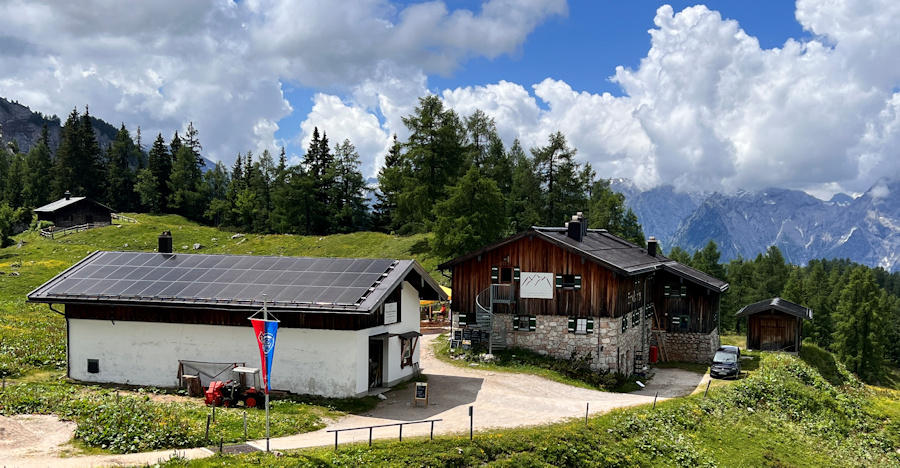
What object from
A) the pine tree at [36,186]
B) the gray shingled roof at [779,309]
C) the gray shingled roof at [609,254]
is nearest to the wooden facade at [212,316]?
the gray shingled roof at [609,254]

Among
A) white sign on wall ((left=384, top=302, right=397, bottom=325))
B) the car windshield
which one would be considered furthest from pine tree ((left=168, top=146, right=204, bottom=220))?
the car windshield

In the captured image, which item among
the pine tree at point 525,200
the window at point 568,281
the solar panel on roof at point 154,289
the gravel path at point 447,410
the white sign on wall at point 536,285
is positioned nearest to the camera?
the gravel path at point 447,410

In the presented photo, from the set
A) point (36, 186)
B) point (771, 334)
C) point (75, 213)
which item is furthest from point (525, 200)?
point (36, 186)

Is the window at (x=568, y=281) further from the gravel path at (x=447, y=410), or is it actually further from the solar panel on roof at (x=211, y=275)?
the solar panel on roof at (x=211, y=275)

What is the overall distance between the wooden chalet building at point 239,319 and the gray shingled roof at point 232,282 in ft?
0.14

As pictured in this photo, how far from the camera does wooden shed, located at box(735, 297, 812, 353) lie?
4462 cm

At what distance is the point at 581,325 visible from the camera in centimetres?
3553

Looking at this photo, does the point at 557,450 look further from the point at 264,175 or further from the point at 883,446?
the point at 264,175

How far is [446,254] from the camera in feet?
180

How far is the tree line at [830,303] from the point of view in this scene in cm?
6906

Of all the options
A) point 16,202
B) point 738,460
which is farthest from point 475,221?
point 16,202

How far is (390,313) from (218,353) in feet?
22.2

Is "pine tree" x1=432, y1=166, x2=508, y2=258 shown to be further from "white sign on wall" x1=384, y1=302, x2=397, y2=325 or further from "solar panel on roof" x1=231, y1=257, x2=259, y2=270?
"white sign on wall" x1=384, y1=302, x2=397, y2=325

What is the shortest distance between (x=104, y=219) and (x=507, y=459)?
82.0 metres
